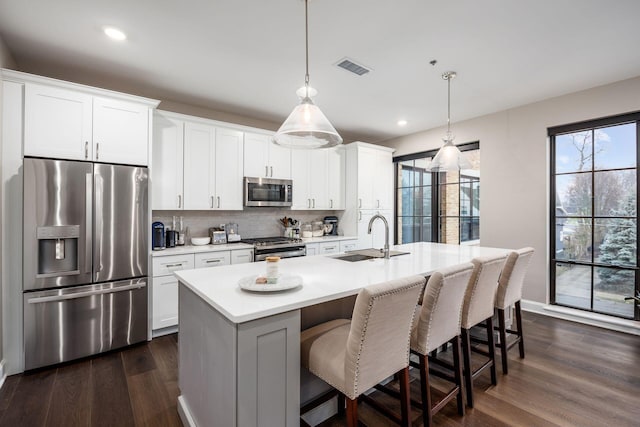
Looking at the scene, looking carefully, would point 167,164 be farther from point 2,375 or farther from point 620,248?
point 620,248

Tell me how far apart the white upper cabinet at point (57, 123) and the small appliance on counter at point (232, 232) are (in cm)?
176

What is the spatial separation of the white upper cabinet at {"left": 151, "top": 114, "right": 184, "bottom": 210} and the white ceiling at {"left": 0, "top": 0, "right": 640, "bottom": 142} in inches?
16.6

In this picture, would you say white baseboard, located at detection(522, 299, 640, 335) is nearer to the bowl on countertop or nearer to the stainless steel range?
the stainless steel range

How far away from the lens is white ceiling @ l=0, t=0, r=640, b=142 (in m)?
2.06

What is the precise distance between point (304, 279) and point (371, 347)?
603 mm

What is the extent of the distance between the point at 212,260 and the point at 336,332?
7.25ft

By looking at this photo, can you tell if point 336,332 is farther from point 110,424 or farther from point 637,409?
point 637,409

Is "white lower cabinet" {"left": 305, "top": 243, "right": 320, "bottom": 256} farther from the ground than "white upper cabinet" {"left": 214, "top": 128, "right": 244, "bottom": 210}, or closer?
closer

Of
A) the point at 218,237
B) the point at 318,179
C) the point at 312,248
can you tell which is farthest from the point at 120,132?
the point at 318,179

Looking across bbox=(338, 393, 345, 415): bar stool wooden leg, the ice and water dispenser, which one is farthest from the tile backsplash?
bbox=(338, 393, 345, 415): bar stool wooden leg

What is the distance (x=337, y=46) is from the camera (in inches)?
98.6

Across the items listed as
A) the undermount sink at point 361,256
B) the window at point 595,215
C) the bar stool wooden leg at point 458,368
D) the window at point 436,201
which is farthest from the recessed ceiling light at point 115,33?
the window at point 595,215

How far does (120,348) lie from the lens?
2.85 metres

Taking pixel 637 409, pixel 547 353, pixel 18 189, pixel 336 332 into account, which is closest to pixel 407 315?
pixel 336 332
